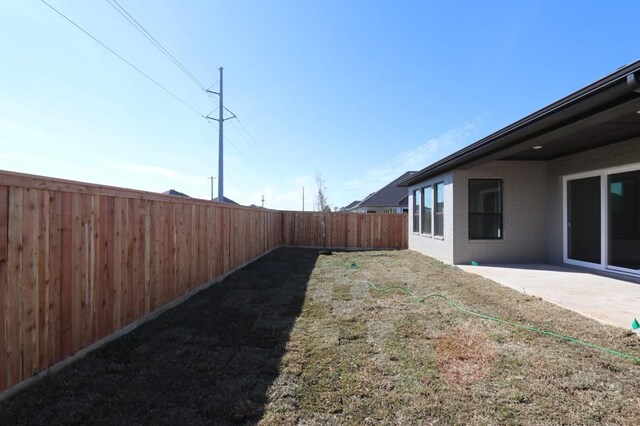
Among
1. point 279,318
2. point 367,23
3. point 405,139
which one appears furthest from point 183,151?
point 279,318

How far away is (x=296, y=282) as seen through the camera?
251 inches

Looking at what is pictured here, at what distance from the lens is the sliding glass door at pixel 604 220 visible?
671cm

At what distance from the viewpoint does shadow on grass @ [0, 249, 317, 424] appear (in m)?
2.06

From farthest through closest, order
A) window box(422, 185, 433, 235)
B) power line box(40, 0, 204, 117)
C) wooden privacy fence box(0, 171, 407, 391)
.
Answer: window box(422, 185, 433, 235) < power line box(40, 0, 204, 117) < wooden privacy fence box(0, 171, 407, 391)

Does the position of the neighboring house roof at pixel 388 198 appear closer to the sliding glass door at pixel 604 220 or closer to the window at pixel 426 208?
the window at pixel 426 208

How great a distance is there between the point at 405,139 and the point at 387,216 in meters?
3.69

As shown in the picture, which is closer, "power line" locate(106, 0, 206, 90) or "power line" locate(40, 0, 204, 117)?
"power line" locate(40, 0, 204, 117)

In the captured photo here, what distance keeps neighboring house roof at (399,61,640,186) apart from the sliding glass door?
862 millimetres

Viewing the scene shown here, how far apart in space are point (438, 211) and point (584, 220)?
3.53m

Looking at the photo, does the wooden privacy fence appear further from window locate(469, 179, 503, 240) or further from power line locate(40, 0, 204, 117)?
window locate(469, 179, 503, 240)

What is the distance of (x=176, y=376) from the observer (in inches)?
102

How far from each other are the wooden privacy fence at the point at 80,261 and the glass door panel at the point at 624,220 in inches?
331

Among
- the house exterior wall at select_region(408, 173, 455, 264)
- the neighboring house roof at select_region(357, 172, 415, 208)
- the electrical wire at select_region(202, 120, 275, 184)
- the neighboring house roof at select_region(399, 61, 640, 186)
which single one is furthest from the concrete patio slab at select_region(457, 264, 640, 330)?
the neighboring house roof at select_region(357, 172, 415, 208)

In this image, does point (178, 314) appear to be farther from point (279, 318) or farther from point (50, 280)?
point (50, 280)
